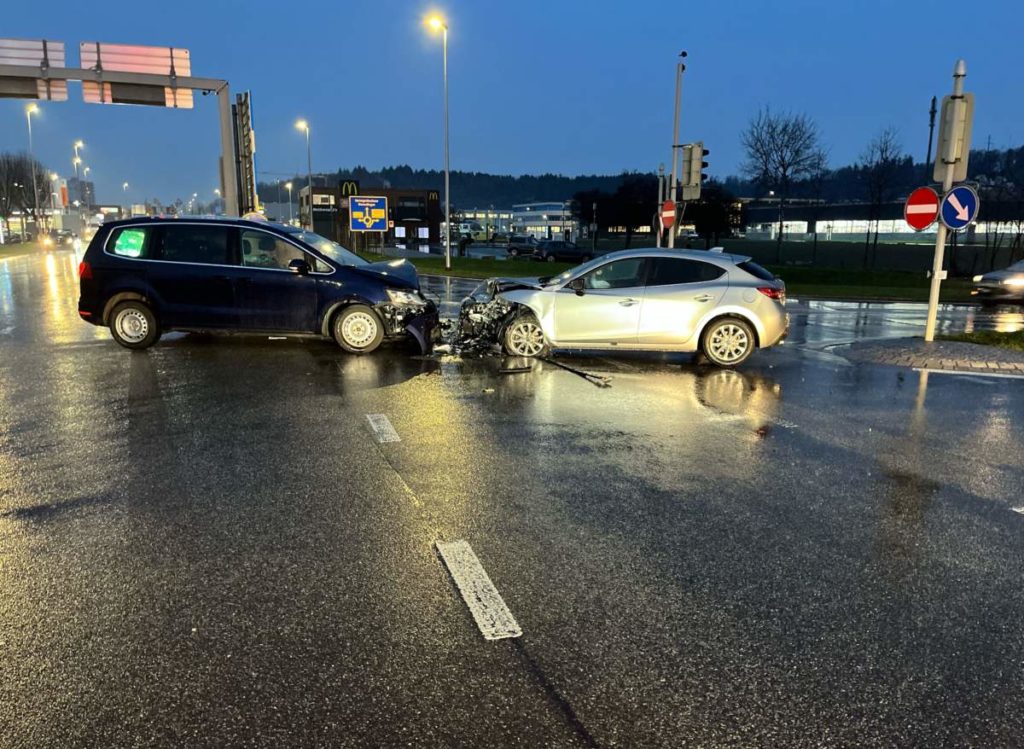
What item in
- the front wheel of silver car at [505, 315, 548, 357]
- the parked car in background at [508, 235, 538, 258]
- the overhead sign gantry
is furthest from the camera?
the parked car in background at [508, 235, 538, 258]

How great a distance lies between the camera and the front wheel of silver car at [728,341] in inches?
407

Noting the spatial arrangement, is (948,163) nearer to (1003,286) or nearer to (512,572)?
(512,572)

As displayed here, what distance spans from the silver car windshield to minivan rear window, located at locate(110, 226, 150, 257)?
7.03ft

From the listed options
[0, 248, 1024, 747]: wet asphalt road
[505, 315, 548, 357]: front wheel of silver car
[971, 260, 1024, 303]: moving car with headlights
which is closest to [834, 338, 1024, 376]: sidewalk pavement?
[0, 248, 1024, 747]: wet asphalt road

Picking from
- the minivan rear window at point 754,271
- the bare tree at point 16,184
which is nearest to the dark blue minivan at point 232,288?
the minivan rear window at point 754,271

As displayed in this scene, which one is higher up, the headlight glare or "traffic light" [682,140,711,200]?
"traffic light" [682,140,711,200]

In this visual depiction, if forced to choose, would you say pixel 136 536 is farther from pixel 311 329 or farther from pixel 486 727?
pixel 311 329

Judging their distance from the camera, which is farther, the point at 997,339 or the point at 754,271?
the point at 997,339

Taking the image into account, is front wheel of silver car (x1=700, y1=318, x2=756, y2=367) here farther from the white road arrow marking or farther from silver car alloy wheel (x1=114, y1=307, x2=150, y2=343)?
silver car alloy wheel (x1=114, y1=307, x2=150, y2=343)

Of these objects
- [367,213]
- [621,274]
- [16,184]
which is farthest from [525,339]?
[16,184]

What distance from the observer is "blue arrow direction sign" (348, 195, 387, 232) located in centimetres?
3991

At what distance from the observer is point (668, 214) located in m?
19.8

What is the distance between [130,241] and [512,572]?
9.39 meters

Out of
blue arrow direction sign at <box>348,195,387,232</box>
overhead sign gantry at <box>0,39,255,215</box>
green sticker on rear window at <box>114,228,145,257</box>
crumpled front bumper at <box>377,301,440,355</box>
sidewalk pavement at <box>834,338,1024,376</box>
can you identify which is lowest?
sidewalk pavement at <box>834,338,1024,376</box>
